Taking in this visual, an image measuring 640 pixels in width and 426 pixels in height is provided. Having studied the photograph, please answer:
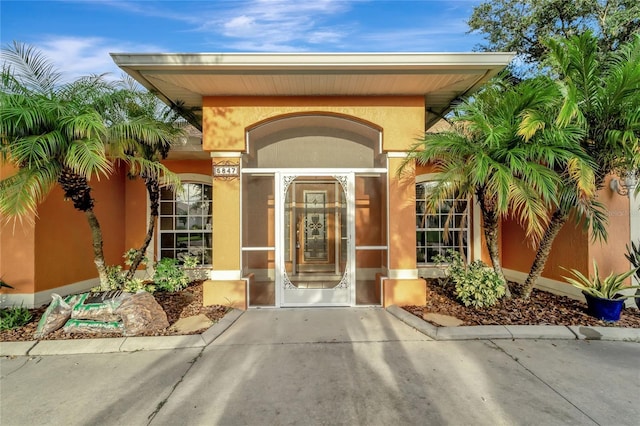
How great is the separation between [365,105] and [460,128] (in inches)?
64.1

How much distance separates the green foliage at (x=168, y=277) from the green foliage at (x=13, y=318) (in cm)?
184

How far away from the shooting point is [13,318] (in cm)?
422

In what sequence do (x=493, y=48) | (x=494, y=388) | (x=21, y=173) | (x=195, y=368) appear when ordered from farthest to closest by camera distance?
1. (x=493, y=48)
2. (x=21, y=173)
3. (x=195, y=368)
4. (x=494, y=388)

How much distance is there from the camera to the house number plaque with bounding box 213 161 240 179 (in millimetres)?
5062

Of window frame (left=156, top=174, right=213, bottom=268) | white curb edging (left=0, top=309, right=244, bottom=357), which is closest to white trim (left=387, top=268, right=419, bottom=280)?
white curb edging (left=0, top=309, right=244, bottom=357)

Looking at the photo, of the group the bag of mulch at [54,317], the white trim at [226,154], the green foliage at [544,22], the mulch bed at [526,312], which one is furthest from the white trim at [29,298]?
the green foliage at [544,22]

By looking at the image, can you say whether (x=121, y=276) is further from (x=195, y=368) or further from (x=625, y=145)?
(x=625, y=145)

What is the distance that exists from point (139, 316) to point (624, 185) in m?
8.06

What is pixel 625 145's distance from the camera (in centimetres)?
389

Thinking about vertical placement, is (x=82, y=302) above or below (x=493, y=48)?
below

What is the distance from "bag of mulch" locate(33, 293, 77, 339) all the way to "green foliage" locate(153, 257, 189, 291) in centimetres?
169

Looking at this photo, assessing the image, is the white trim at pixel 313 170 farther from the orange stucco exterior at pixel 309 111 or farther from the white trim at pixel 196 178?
the white trim at pixel 196 178

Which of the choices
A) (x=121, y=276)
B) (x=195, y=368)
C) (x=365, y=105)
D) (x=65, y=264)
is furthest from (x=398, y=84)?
(x=65, y=264)

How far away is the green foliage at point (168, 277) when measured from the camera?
581cm
